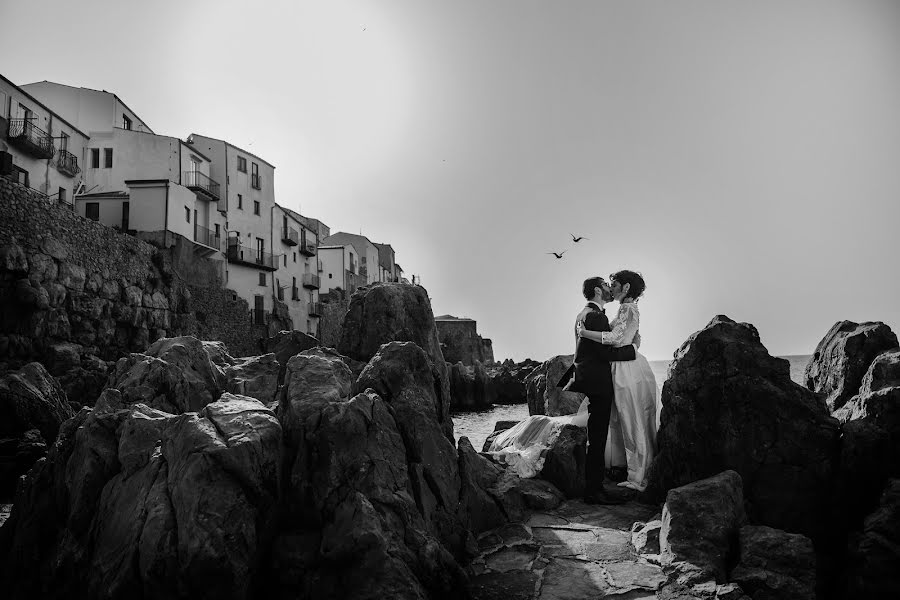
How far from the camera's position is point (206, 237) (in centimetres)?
4594

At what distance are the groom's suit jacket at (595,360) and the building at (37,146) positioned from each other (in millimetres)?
32485

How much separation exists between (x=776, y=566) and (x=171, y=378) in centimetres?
1043

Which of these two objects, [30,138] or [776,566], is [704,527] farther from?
[30,138]

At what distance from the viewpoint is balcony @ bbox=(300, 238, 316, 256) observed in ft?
202

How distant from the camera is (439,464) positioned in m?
6.45

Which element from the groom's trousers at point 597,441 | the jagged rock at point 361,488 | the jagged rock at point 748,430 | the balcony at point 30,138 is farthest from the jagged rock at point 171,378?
the balcony at point 30,138

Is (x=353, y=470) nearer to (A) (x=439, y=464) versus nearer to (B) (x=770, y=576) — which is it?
(A) (x=439, y=464)

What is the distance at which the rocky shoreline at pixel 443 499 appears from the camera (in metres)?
4.75

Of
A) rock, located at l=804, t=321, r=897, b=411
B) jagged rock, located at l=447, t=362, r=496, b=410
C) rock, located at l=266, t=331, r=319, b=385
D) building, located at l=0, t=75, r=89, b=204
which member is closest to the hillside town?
building, located at l=0, t=75, r=89, b=204

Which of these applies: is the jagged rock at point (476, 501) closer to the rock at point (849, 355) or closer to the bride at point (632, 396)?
the bride at point (632, 396)

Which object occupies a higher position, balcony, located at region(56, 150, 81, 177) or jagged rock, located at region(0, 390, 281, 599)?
balcony, located at region(56, 150, 81, 177)

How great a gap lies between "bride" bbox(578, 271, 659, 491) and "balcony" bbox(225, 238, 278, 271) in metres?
46.8

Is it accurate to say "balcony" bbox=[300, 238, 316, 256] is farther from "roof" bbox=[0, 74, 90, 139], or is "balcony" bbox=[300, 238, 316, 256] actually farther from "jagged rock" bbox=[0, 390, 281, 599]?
"jagged rock" bbox=[0, 390, 281, 599]

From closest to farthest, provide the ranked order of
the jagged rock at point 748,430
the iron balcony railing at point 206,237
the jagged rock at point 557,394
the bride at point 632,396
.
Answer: the jagged rock at point 748,430
the bride at point 632,396
the jagged rock at point 557,394
the iron balcony railing at point 206,237
